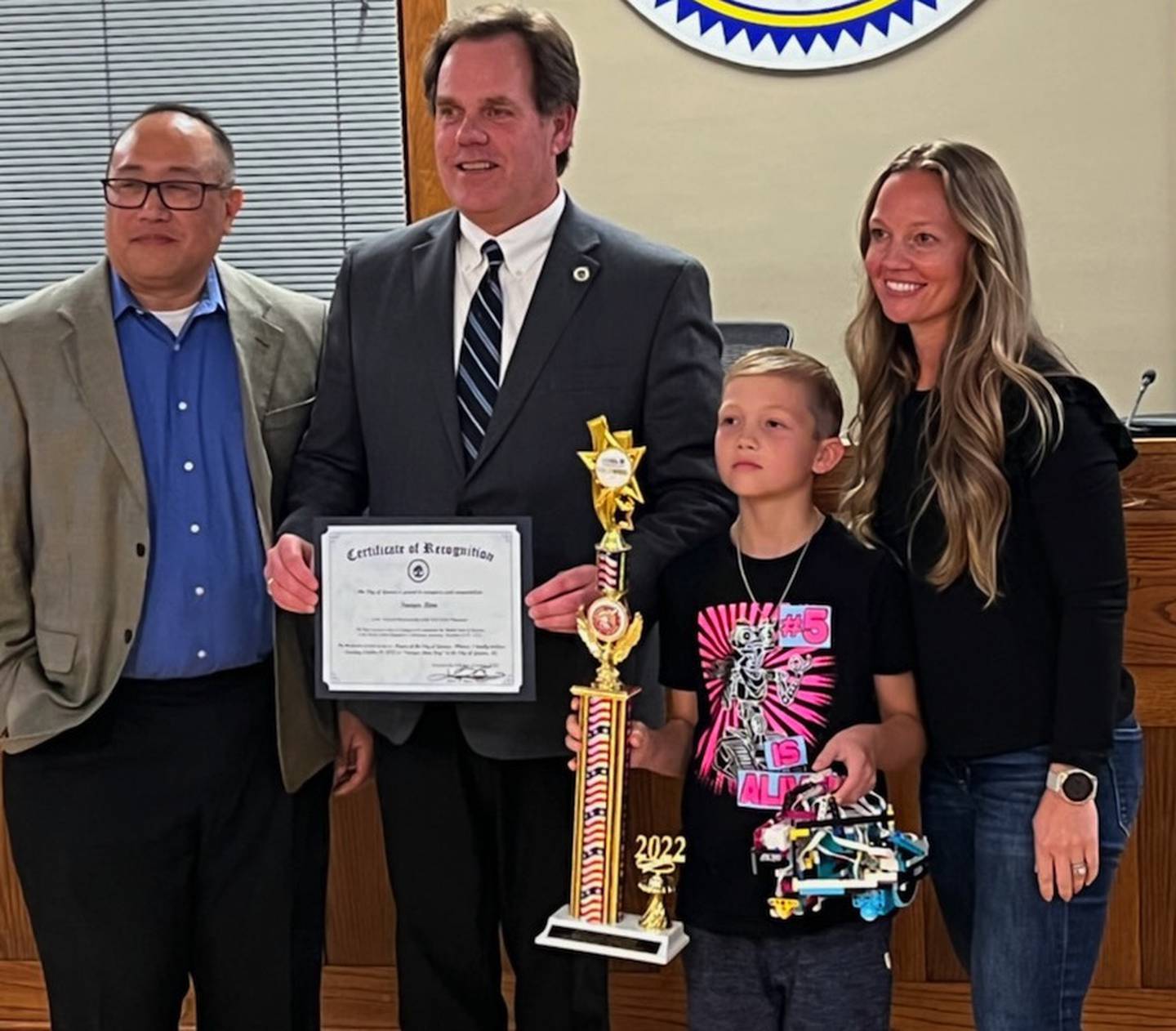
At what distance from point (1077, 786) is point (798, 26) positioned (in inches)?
95.8

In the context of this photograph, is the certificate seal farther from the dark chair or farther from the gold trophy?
the dark chair

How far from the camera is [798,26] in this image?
3609 mm

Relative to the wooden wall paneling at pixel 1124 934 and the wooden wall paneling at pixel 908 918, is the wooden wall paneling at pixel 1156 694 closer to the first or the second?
the wooden wall paneling at pixel 1124 934

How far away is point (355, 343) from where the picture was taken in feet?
6.75

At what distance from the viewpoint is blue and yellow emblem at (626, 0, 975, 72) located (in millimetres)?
3584

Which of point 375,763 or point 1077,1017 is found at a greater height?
point 375,763

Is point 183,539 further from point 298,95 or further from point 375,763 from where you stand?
point 298,95

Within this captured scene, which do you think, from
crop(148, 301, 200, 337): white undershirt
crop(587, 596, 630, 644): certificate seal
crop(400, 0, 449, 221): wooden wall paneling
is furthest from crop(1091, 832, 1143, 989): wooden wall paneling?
crop(400, 0, 449, 221): wooden wall paneling

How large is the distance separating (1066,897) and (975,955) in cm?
14

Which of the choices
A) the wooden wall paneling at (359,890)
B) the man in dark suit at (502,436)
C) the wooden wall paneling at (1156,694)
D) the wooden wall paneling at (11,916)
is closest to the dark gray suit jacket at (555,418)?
the man in dark suit at (502,436)

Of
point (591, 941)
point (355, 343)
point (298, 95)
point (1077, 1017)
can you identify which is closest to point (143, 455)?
point (355, 343)

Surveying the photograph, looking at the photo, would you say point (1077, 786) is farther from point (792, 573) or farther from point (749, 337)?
point (749, 337)

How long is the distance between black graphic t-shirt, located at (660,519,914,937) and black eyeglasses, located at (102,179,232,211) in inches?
35.9

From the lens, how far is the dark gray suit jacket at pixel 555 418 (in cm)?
194
